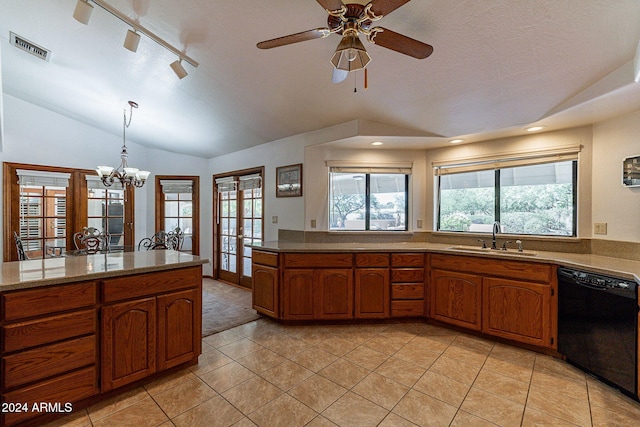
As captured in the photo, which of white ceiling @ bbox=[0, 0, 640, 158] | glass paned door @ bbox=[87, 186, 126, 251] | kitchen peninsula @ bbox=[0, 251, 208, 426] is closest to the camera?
kitchen peninsula @ bbox=[0, 251, 208, 426]

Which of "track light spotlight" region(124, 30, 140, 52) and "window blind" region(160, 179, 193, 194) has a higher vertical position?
"track light spotlight" region(124, 30, 140, 52)

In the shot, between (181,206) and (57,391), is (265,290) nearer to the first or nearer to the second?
(57,391)

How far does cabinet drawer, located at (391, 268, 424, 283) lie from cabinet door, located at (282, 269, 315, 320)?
3.01 ft

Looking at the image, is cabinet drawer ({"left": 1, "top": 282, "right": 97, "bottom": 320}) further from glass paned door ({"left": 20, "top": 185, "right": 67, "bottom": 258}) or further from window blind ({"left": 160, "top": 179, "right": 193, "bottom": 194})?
window blind ({"left": 160, "top": 179, "right": 193, "bottom": 194})

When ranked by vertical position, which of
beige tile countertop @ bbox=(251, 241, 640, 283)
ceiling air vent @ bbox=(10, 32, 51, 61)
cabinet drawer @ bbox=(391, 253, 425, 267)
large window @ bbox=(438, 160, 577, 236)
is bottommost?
cabinet drawer @ bbox=(391, 253, 425, 267)

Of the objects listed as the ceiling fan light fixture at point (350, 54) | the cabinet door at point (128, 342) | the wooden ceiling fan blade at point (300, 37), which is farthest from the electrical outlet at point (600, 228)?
the cabinet door at point (128, 342)

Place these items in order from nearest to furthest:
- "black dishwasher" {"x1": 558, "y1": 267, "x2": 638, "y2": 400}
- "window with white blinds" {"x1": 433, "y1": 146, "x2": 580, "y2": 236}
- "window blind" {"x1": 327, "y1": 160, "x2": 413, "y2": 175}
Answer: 1. "black dishwasher" {"x1": 558, "y1": 267, "x2": 638, "y2": 400}
2. "window with white blinds" {"x1": 433, "y1": 146, "x2": 580, "y2": 236}
3. "window blind" {"x1": 327, "y1": 160, "x2": 413, "y2": 175}

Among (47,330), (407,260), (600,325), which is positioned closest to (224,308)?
(47,330)

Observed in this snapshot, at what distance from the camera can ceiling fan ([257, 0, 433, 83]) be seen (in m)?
1.28

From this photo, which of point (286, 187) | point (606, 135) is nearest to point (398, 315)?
point (286, 187)

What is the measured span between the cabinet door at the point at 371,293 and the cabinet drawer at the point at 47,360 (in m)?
2.29

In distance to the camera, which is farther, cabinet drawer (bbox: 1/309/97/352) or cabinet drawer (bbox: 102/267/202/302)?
cabinet drawer (bbox: 102/267/202/302)

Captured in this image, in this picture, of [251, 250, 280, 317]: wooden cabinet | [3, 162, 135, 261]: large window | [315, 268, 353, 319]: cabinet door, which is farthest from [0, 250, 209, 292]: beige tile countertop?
[3, 162, 135, 261]: large window

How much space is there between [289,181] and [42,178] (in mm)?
3746
